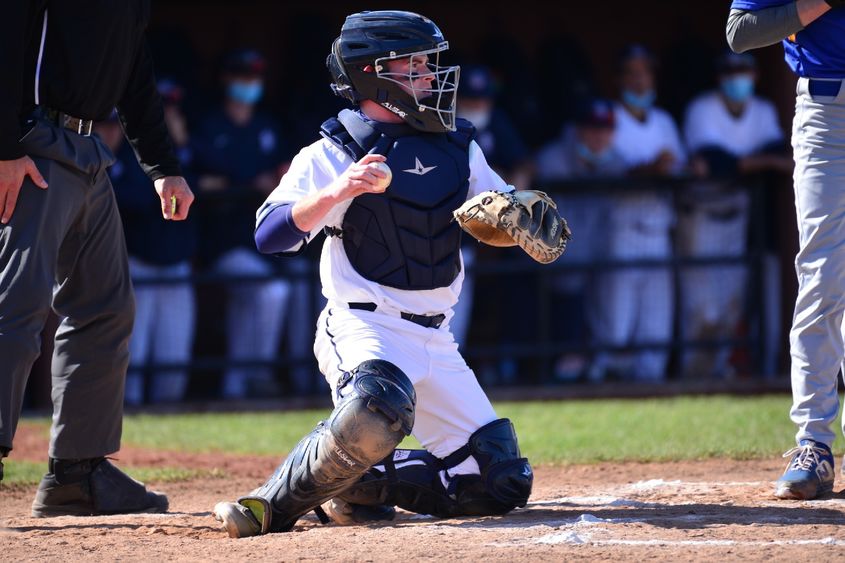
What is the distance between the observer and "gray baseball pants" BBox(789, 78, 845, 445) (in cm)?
449

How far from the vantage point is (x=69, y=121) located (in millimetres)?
4312

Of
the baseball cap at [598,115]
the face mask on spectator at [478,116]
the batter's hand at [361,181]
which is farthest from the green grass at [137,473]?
the baseball cap at [598,115]

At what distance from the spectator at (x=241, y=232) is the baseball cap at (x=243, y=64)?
2 centimetres

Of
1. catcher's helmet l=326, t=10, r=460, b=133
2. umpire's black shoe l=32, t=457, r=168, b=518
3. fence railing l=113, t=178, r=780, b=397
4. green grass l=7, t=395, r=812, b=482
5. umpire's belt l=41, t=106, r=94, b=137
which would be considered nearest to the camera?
umpire's belt l=41, t=106, r=94, b=137

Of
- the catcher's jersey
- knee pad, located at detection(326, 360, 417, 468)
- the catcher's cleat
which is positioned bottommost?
the catcher's cleat

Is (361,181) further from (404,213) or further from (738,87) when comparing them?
(738,87)

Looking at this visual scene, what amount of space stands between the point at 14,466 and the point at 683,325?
14.8 ft

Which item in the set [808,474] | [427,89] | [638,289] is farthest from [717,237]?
[427,89]

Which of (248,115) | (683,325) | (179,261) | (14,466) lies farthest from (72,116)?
(683,325)

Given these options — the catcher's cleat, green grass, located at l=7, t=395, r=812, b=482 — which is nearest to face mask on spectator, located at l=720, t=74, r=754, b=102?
green grass, located at l=7, t=395, r=812, b=482

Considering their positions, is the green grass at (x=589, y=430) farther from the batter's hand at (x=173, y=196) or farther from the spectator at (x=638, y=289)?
the batter's hand at (x=173, y=196)

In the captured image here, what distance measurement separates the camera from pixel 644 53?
9.10 metres

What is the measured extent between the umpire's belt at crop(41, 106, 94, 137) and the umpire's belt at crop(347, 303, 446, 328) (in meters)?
1.09

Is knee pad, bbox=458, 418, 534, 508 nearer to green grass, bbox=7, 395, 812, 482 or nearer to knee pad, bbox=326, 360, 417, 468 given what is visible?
knee pad, bbox=326, 360, 417, 468
